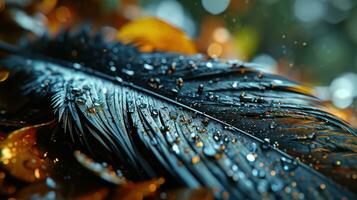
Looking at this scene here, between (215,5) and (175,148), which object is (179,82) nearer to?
(175,148)

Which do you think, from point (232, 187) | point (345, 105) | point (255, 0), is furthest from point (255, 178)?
point (255, 0)

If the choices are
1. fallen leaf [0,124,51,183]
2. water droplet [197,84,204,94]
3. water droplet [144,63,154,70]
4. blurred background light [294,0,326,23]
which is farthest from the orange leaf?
blurred background light [294,0,326,23]

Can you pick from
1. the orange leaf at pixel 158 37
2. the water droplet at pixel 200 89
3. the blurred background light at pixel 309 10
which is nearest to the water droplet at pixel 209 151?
the water droplet at pixel 200 89

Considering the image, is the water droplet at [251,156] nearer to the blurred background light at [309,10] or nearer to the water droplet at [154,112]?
the water droplet at [154,112]

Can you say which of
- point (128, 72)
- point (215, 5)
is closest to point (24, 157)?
point (128, 72)

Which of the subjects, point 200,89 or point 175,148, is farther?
point 200,89

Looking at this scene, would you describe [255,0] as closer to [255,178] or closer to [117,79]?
[117,79]
